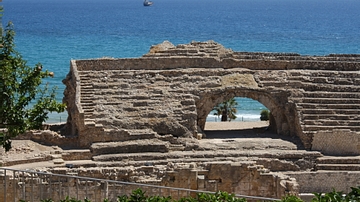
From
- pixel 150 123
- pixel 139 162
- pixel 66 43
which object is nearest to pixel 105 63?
pixel 150 123

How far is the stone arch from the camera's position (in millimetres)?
42469

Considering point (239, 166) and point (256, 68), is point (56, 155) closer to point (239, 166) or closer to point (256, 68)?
point (239, 166)

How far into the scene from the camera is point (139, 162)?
37.9 meters

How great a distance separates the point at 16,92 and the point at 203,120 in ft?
49.2

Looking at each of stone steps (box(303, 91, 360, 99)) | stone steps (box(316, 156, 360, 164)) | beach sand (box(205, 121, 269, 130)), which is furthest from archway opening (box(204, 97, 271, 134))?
stone steps (box(316, 156, 360, 164))

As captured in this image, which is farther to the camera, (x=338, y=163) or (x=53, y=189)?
(x=338, y=163)

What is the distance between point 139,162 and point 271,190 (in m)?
5.47

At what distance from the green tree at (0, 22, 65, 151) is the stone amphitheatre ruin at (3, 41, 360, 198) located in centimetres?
678

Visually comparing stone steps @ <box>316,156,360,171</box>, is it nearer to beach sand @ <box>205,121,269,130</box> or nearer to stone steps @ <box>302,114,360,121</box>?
stone steps @ <box>302,114,360,121</box>

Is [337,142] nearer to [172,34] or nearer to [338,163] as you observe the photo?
[338,163]

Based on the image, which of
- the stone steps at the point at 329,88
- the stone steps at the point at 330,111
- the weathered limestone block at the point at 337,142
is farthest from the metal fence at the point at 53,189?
the stone steps at the point at 329,88

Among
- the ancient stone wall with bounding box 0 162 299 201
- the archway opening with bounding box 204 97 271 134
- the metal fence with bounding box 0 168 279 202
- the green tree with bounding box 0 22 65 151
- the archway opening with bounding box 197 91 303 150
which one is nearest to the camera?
the green tree with bounding box 0 22 65 151

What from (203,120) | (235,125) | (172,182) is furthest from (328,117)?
(172,182)

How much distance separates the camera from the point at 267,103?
4306 centimetres
